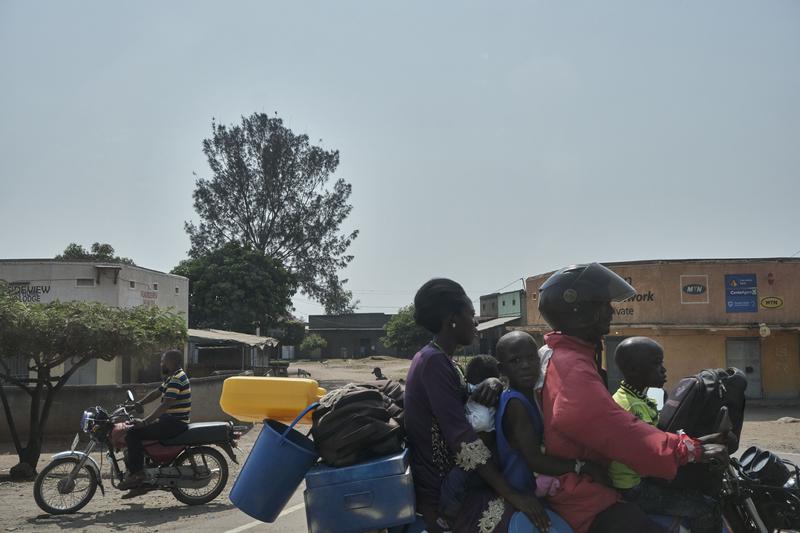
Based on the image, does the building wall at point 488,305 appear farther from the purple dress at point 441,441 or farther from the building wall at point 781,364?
the purple dress at point 441,441

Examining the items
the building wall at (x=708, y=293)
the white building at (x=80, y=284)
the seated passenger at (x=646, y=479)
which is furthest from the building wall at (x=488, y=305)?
the seated passenger at (x=646, y=479)

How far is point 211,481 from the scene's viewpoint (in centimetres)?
839

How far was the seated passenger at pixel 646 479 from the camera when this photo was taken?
2.92 m

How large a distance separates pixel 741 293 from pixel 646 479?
23.6 meters

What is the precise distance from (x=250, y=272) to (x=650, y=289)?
21388 millimetres

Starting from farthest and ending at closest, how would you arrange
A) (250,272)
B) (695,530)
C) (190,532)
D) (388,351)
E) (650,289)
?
(388,351)
(250,272)
(650,289)
(190,532)
(695,530)

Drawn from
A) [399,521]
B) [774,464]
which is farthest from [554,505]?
Result: [774,464]

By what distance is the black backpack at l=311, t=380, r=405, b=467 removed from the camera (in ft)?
9.65

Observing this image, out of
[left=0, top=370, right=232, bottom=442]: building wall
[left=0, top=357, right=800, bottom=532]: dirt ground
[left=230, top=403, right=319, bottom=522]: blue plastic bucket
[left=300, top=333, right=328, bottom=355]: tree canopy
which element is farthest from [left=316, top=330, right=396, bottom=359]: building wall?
[left=230, top=403, right=319, bottom=522]: blue plastic bucket

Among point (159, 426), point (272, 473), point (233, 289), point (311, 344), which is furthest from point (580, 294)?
point (311, 344)

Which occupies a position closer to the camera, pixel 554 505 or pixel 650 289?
pixel 554 505

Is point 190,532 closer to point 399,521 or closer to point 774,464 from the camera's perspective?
point 399,521

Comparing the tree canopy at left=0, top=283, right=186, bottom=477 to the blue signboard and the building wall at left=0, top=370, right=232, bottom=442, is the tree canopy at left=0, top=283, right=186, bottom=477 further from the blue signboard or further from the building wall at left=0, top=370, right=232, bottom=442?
the blue signboard

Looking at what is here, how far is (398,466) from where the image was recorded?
283cm
